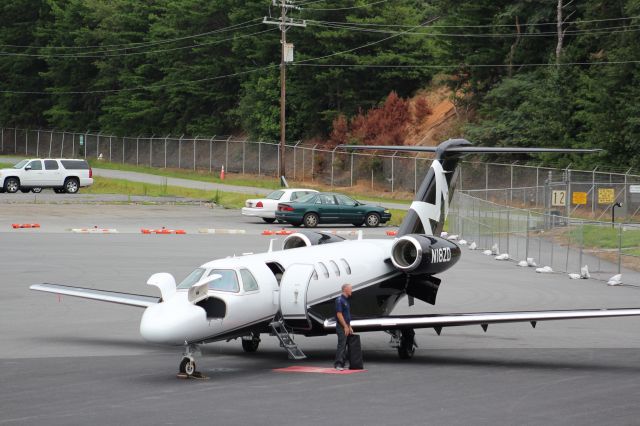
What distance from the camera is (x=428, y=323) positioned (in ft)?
67.8

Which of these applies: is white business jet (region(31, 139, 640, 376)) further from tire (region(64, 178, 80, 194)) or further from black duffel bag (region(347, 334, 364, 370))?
tire (region(64, 178, 80, 194))

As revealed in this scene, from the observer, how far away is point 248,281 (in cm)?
2028

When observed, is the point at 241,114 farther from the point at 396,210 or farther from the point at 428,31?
the point at 396,210

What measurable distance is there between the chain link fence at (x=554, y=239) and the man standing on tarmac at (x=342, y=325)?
17.5 meters

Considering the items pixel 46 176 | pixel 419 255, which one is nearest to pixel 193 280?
pixel 419 255

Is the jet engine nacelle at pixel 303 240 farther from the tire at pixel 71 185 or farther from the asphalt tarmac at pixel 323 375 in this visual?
the tire at pixel 71 185

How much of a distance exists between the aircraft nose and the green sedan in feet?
113

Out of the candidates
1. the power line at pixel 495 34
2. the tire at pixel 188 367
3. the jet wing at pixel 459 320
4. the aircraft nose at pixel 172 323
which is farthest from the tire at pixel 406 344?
the power line at pixel 495 34

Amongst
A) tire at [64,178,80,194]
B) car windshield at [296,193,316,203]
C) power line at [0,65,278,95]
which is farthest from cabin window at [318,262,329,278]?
power line at [0,65,278,95]

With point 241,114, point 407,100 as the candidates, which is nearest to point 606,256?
point 407,100

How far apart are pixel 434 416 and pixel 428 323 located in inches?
188

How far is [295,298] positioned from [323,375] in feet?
5.71

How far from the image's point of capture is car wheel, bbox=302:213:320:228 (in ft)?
177

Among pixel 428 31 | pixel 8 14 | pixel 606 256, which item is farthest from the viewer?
pixel 8 14
